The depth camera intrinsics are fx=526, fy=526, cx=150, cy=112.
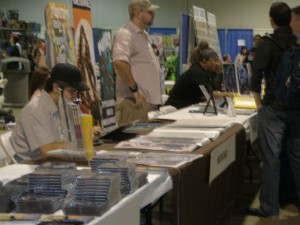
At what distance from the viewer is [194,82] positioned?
477 cm

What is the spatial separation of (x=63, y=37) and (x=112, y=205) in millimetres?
2256

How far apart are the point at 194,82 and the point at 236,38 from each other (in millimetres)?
10326

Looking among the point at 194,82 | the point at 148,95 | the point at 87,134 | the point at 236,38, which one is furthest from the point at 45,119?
the point at 236,38

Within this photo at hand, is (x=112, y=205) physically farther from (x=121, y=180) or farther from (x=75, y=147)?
(x=75, y=147)

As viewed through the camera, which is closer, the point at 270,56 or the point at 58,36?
the point at 270,56

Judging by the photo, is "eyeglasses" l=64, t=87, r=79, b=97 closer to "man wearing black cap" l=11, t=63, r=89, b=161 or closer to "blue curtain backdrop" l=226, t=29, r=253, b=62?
"man wearing black cap" l=11, t=63, r=89, b=161

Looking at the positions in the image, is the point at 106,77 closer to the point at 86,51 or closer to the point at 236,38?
the point at 86,51

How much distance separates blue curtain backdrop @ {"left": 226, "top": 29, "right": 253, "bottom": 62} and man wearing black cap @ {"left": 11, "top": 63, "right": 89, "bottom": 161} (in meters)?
12.4

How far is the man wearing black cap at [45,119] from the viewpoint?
8.00 feet

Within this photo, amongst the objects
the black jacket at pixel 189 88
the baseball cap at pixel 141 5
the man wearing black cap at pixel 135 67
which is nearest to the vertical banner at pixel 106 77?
the man wearing black cap at pixel 135 67

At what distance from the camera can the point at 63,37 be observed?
3.61m

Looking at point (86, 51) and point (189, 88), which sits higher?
point (86, 51)

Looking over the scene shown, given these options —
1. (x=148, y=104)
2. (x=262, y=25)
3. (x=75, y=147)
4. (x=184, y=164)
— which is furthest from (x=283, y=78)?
(x=262, y=25)

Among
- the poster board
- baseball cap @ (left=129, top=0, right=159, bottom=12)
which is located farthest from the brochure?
the poster board
